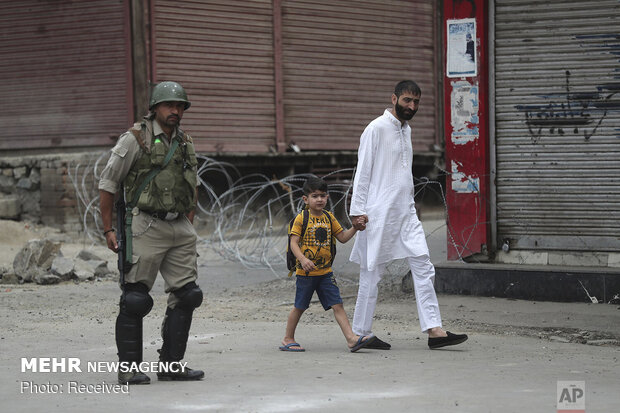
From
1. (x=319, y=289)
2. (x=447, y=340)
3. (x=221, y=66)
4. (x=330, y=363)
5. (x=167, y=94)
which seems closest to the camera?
(x=167, y=94)

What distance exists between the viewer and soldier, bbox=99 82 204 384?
5.95 m

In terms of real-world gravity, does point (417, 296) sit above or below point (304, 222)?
below

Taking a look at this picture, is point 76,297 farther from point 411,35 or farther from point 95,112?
point 411,35

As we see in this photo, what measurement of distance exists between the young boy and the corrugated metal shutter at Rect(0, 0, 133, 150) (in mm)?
10852

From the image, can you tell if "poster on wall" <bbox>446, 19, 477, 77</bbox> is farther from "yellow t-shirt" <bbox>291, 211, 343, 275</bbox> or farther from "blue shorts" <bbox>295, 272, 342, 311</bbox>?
"blue shorts" <bbox>295, 272, 342, 311</bbox>

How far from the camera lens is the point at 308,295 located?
7.25m

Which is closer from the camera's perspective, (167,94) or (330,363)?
(167,94)

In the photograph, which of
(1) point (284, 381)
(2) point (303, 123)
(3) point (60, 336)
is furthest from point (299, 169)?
(1) point (284, 381)

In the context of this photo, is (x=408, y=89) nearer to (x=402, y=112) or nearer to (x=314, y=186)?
(x=402, y=112)

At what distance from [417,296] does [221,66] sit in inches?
477

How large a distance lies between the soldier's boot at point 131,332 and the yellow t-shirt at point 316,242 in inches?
61.3

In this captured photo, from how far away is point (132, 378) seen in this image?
5.89 m

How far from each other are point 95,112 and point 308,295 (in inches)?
455

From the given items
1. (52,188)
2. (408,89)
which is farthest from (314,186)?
(52,188)
